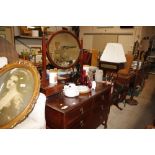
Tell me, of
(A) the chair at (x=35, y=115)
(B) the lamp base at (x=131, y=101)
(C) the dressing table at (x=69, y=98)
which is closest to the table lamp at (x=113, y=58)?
(C) the dressing table at (x=69, y=98)

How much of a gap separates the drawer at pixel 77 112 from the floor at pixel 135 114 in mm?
742

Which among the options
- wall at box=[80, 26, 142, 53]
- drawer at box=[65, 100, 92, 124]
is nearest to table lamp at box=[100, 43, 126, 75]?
drawer at box=[65, 100, 92, 124]

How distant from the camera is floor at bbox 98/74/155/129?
231 centimetres

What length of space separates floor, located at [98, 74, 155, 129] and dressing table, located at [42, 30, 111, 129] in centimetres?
58

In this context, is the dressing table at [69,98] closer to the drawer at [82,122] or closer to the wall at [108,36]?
the drawer at [82,122]

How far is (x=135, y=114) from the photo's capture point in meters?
2.72

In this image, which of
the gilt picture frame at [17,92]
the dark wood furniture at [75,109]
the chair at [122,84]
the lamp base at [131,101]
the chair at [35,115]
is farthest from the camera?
the lamp base at [131,101]

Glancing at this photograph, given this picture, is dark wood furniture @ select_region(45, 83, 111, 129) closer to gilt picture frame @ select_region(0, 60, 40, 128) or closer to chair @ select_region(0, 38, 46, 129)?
chair @ select_region(0, 38, 46, 129)

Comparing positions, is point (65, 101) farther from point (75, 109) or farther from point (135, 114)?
point (135, 114)

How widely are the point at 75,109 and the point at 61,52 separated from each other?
1.92 feet

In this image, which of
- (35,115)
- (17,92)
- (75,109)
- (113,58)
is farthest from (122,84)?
(17,92)

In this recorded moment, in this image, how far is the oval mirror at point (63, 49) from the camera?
4.51ft
